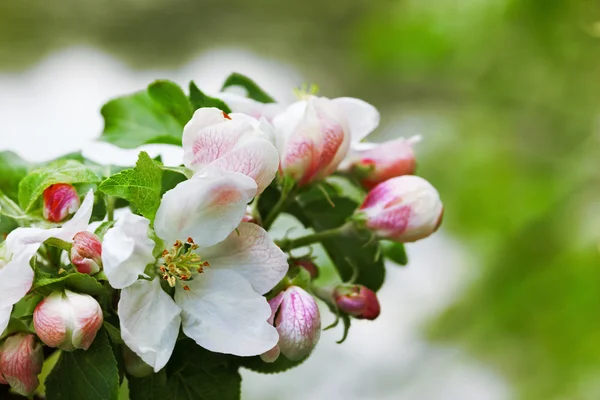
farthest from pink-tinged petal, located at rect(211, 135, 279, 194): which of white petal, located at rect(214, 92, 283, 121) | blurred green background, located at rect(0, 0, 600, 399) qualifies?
blurred green background, located at rect(0, 0, 600, 399)

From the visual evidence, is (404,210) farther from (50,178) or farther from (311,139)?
(50,178)

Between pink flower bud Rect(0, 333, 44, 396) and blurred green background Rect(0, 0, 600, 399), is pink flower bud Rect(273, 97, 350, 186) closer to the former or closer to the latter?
pink flower bud Rect(0, 333, 44, 396)

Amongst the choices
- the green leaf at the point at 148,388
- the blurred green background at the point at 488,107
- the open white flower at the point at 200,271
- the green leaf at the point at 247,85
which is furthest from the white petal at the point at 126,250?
the blurred green background at the point at 488,107

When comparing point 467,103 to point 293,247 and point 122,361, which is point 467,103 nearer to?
point 293,247

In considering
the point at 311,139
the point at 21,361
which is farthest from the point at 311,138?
the point at 21,361

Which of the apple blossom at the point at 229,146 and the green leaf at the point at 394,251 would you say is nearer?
the apple blossom at the point at 229,146

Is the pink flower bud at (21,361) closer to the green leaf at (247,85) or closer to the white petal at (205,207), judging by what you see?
the white petal at (205,207)

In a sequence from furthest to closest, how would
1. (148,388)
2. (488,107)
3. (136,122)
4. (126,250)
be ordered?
(488,107) → (136,122) → (148,388) → (126,250)
